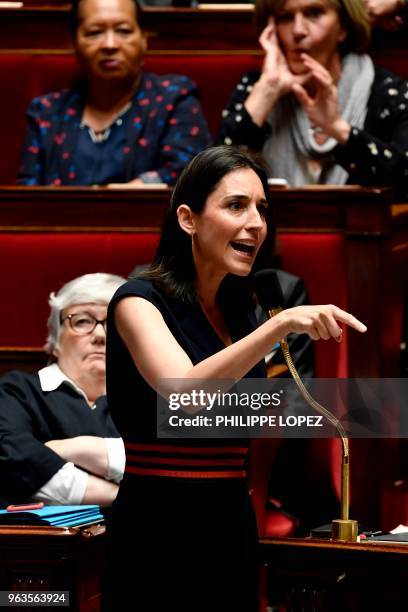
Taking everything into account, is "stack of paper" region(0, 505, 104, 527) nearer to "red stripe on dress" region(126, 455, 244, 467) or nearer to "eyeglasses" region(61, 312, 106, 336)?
"red stripe on dress" region(126, 455, 244, 467)

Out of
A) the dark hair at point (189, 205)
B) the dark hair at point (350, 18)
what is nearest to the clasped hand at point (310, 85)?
the dark hair at point (350, 18)

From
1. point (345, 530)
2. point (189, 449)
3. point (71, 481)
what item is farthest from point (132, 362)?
point (71, 481)

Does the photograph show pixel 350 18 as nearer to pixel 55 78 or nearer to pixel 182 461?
pixel 55 78

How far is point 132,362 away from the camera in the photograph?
0.66m

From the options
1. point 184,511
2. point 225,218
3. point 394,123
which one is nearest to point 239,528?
point 184,511

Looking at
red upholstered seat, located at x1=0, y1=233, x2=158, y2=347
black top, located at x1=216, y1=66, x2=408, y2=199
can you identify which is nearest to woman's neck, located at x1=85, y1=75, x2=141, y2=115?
black top, located at x1=216, y1=66, x2=408, y2=199

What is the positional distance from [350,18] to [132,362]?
2.56 feet

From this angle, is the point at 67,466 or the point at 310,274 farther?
the point at 310,274

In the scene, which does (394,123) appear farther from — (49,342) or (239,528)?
(239,528)

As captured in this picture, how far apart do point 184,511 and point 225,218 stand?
0.57ft

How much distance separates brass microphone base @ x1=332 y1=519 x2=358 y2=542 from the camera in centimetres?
69

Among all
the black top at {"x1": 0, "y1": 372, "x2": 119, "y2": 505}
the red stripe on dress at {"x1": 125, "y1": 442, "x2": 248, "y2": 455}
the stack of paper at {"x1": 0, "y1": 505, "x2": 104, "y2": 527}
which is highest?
the black top at {"x1": 0, "y1": 372, "x2": 119, "y2": 505}

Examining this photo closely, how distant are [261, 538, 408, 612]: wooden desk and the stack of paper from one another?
0.15 meters

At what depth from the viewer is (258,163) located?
2.36ft
